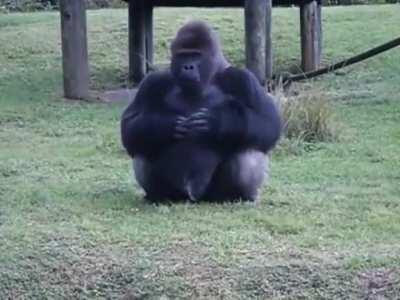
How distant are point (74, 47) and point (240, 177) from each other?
495 cm

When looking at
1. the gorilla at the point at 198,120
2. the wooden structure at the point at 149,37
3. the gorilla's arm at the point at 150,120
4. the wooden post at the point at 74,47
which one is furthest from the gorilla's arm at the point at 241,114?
the wooden post at the point at 74,47

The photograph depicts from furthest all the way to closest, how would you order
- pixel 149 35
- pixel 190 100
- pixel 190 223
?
pixel 149 35 → pixel 190 100 → pixel 190 223

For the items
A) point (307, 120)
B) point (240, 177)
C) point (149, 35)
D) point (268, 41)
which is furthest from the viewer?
point (149, 35)

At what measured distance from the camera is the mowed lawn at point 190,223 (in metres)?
4.46

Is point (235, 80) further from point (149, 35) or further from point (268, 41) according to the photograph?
point (149, 35)

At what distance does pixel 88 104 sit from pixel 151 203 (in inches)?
181

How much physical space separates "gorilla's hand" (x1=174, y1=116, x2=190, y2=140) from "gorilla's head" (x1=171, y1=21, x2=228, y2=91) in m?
0.16

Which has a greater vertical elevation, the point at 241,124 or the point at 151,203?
the point at 241,124

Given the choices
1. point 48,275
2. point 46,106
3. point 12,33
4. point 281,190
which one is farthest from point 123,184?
point 12,33

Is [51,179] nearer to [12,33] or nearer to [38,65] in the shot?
[38,65]

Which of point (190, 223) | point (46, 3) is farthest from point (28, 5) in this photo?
point (190, 223)

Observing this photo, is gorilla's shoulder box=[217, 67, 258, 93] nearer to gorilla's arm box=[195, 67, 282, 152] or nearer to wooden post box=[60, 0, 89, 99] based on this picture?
gorilla's arm box=[195, 67, 282, 152]

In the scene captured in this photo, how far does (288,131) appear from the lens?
7.86m

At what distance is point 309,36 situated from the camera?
462 inches
